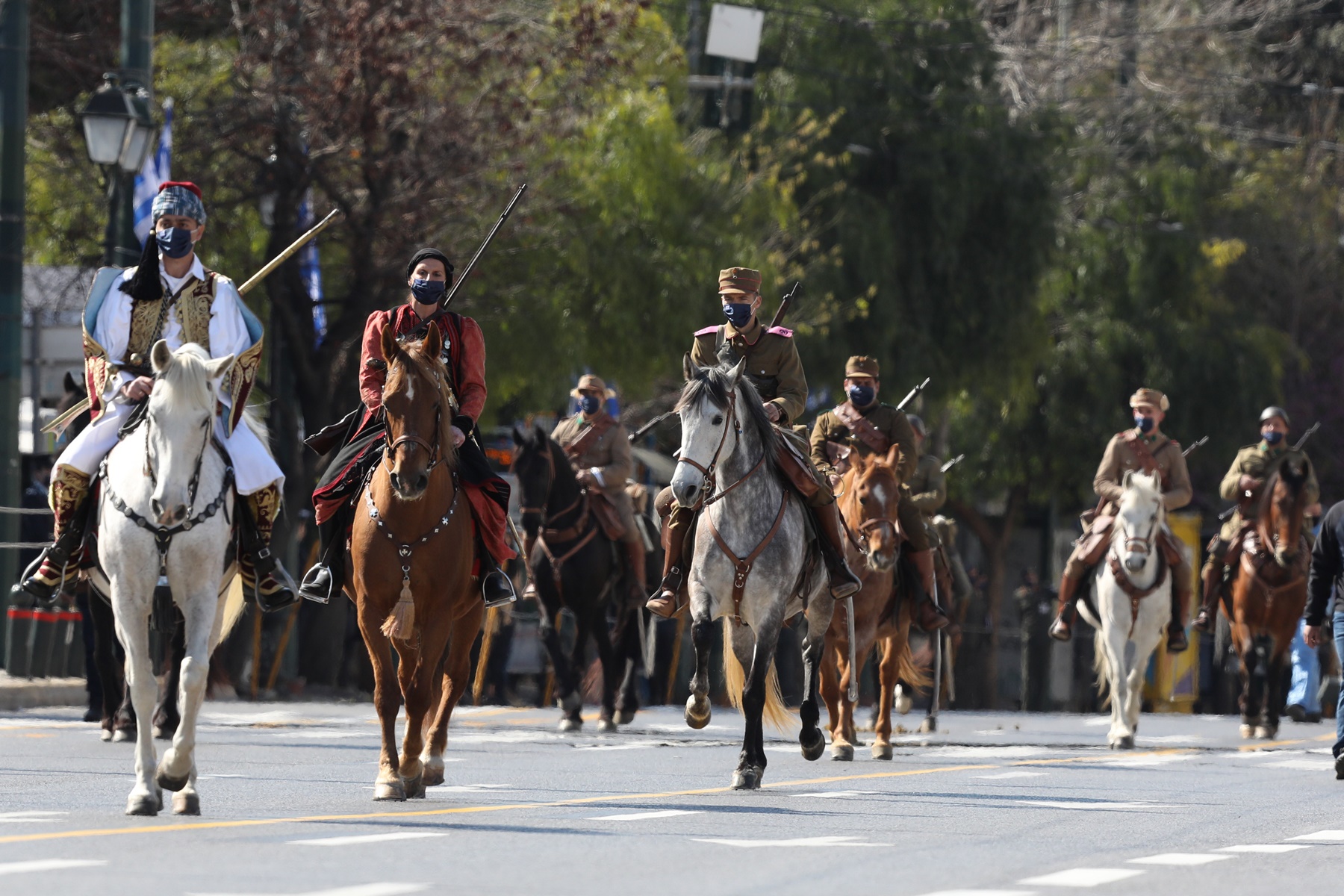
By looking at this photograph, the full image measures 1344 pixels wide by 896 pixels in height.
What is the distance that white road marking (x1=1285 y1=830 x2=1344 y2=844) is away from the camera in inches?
489

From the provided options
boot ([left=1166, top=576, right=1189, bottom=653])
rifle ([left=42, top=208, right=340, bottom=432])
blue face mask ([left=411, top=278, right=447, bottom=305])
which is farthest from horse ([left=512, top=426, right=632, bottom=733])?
blue face mask ([left=411, top=278, right=447, bottom=305])

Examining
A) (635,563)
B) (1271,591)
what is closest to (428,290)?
(635,563)

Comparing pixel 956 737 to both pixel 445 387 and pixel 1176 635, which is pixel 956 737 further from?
pixel 445 387

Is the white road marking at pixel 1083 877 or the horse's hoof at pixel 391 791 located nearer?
the white road marking at pixel 1083 877

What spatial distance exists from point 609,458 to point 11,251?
5911 mm

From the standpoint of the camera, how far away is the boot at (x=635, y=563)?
74.4ft

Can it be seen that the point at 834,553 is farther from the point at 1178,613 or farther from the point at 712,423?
the point at 1178,613

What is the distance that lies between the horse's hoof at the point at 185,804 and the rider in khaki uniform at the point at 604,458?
10.7 meters

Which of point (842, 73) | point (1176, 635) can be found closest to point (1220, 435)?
point (842, 73)

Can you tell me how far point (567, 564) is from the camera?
22344 millimetres

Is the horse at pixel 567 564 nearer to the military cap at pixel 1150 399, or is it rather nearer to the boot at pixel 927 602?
the boot at pixel 927 602

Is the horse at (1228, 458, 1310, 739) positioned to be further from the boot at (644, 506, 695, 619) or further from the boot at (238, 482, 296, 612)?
the boot at (238, 482, 296, 612)

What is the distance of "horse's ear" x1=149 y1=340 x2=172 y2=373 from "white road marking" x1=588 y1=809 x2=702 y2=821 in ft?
9.79

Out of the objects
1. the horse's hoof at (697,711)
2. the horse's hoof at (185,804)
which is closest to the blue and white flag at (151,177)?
the horse's hoof at (697,711)
